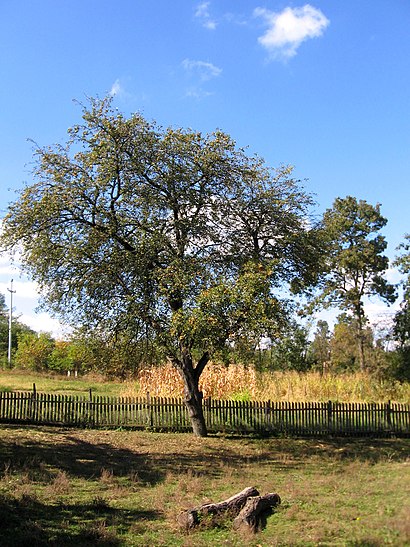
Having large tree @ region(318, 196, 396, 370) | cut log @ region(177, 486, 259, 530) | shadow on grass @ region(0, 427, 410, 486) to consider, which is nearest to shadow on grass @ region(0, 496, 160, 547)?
cut log @ region(177, 486, 259, 530)

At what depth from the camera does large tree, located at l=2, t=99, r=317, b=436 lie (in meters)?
16.1

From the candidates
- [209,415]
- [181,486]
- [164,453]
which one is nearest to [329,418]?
[209,415]

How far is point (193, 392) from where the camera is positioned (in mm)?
18453

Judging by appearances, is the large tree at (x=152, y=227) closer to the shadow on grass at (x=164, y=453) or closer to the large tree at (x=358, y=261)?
A: the shadow on grass at (x=164, y=453)

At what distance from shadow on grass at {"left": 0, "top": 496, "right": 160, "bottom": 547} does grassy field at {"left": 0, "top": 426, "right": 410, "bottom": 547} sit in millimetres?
17

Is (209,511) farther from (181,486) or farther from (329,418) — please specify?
(329,418)

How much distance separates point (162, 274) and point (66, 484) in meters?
6.75

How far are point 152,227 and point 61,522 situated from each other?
32.9 ft

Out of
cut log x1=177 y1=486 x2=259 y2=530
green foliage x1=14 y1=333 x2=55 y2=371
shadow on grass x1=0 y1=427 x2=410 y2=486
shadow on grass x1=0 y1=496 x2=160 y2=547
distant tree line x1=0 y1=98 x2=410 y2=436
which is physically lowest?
shadow on grass x1=0 y1=427 x2=410 y2=486

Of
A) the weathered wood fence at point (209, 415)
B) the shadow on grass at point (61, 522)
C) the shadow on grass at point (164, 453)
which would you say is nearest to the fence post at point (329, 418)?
the weathered wood fence at point (209, 415)

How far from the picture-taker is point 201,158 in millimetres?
16359

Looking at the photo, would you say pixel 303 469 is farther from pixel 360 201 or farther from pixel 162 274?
pixel 360 201

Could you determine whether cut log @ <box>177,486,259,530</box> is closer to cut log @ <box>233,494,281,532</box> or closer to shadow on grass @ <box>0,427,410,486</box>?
A: cut log @ <box>233,494,281,532</box>

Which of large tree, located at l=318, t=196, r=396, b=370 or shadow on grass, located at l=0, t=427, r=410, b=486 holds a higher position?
large tree, located at l=318, t=196, r=396, b=370
